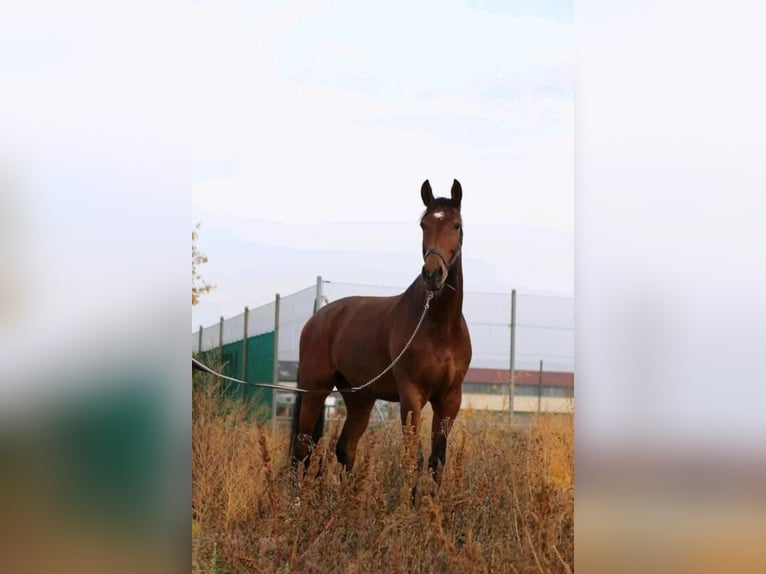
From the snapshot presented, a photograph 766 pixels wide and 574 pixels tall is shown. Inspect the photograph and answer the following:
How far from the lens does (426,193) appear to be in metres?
3.71

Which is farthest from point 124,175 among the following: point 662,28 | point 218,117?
point 662,28

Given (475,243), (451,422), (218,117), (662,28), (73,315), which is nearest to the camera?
(73,315)

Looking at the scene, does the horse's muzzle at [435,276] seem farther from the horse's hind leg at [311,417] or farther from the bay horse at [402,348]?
the horse's hind leg at [311,417]

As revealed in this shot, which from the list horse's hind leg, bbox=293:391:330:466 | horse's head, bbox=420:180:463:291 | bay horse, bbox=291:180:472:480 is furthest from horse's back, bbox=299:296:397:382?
horse's head, bbox=420:180:463:291

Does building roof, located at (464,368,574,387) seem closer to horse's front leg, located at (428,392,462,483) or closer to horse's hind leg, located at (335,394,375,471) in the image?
horse's front leg, located at (428,392,462,483)

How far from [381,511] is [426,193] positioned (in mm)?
1252

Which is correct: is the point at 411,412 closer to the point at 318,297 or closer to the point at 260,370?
the point at 318,297

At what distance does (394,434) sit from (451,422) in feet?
1.22

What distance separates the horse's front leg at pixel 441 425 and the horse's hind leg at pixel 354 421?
410mm

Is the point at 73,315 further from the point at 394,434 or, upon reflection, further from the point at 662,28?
the point at 394,434

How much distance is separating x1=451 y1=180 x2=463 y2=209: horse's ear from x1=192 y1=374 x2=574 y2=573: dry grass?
997mm

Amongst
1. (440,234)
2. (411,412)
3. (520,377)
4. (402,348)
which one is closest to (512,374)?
(520,377)

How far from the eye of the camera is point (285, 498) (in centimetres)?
356

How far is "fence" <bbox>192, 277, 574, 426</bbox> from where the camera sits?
4.16 meters
